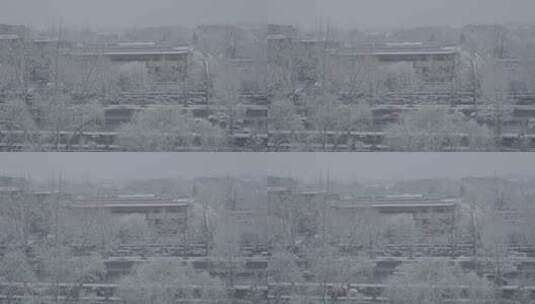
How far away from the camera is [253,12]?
3016 mm

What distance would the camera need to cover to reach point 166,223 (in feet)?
10.2

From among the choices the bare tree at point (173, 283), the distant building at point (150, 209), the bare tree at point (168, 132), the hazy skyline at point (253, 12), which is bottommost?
the bare tree at point (173, 283)

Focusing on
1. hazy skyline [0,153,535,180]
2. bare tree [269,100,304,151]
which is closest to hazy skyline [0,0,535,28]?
bare tree [269,100,304,151]

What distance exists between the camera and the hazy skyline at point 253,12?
299 centimetres

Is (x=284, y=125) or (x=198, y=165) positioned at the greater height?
(x=284, y=125)

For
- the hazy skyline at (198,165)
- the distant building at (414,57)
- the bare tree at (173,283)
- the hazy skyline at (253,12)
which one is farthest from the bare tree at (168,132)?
the distant building at (414,57)

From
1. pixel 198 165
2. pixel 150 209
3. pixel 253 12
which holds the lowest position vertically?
pixel 150 209

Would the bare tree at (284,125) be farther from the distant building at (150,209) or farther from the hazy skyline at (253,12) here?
the distant building at (150,209)

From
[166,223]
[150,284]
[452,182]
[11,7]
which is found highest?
[11,7]

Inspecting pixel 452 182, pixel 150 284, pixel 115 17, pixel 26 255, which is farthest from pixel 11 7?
pixel 452 182

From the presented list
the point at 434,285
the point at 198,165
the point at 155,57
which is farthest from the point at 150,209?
the point at 434,285

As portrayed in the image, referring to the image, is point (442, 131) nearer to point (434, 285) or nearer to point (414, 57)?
point (414, 57)

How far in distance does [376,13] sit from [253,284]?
4.26 feet

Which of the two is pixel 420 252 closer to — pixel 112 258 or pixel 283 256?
pixel 283 256
